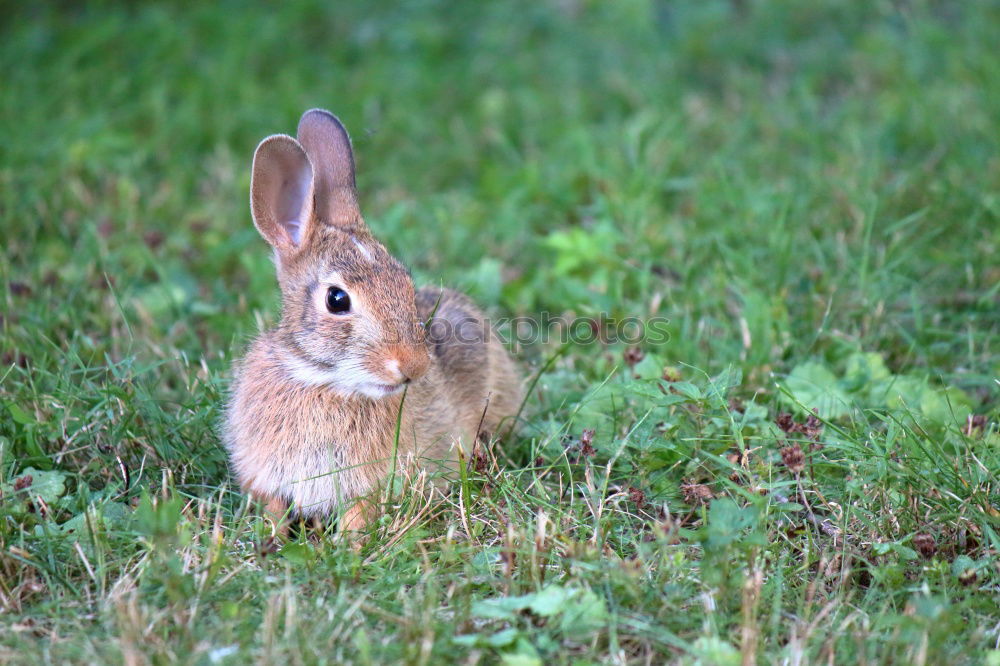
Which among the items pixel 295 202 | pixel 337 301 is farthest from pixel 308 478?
pixel 295 202

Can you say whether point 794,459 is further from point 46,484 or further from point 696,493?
point 46,484

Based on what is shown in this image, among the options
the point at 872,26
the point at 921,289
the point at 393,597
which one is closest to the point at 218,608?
the point at 393,597

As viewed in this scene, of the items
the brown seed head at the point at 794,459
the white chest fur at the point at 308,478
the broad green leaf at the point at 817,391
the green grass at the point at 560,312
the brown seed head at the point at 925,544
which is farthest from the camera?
the broad green leaf at the point at 817,391

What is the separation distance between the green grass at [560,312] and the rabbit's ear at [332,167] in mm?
696

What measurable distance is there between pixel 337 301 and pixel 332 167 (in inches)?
27.0

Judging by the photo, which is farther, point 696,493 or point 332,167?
point 332,167

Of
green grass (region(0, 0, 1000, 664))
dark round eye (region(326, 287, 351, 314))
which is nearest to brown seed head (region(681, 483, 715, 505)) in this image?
green grass (region(0, 0, 1000, 664))

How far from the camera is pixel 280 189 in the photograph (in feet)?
12.4

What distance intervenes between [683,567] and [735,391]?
1171mm

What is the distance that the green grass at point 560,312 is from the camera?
2844 millimetres

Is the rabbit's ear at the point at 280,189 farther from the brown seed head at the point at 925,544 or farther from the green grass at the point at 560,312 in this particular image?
the brown seed head at the point at 925,544

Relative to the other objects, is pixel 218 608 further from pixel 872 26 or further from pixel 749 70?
pixel 872 26

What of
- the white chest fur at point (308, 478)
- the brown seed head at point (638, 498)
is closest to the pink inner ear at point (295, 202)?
the white chest fur at point (308, 478)

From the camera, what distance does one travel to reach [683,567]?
→ 298 cm
